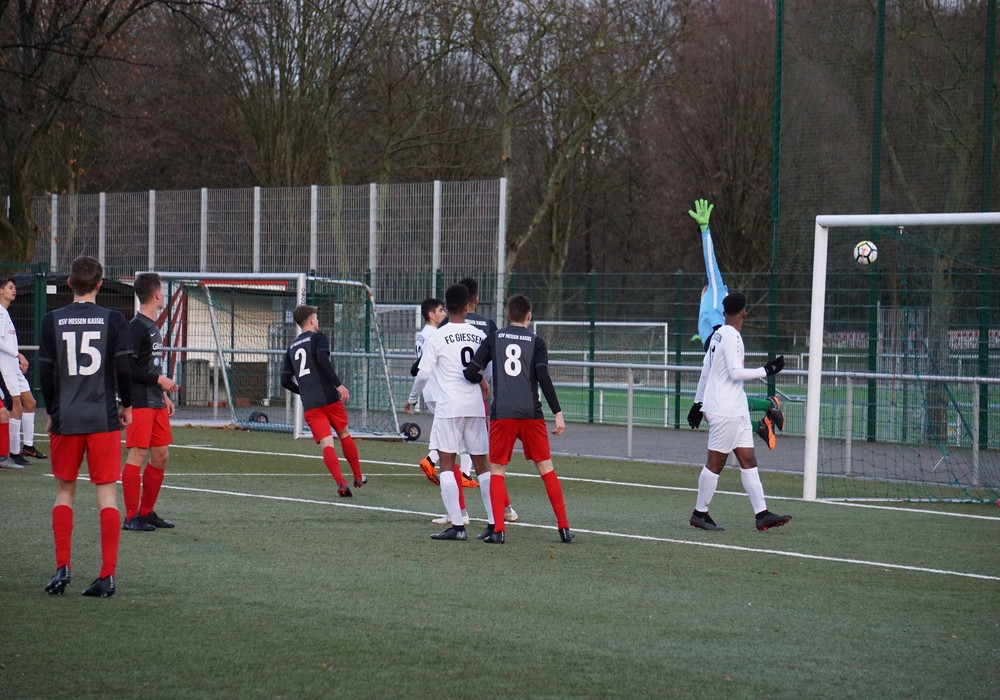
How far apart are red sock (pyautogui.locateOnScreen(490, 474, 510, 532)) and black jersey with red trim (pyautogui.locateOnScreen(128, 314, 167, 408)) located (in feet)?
8.49

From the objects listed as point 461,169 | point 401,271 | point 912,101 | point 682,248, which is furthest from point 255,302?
point 682,248

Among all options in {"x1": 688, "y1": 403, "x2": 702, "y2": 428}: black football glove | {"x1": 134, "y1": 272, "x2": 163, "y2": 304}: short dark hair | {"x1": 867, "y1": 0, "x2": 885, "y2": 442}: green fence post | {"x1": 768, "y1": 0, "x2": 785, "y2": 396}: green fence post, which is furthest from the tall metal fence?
{"x1": 134, "y1": 272, "x2": 163, "y2": 304}: short dark hair

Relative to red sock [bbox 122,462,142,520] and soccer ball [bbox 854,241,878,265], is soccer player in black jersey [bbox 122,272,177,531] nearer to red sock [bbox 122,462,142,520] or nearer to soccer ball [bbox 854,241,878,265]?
red sock [bbox 122,462,142,520]

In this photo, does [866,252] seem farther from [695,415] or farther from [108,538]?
[108,538]

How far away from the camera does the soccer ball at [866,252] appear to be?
15.9m

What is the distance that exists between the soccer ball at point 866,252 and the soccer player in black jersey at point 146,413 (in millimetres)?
10429

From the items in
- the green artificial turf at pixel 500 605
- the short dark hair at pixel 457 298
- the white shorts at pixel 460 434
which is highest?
the short dark hair at pixel 457 298

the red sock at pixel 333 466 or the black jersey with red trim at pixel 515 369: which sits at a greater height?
the black jersey with red trim at pixel 515 369

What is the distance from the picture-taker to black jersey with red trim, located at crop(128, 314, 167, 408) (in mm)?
8328

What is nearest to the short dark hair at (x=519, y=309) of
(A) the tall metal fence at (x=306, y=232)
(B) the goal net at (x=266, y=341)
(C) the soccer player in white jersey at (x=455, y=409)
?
(C) the soccer player in white jersey at (x=455, y=409)

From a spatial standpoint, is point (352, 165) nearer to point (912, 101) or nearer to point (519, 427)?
point (912, 101)

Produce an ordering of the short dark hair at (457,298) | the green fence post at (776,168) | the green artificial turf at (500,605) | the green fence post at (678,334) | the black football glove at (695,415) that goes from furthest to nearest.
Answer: the green fence post at (678,334), the green fence post at (776,168), the black football glove at (695,415), the short dark hair at (457,298), the green artificial turf at (500,605)

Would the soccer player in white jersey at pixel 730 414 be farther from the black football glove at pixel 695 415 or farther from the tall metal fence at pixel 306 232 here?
the tall metal fence at pixel 306 232

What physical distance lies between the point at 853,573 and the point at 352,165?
87.3 feet
